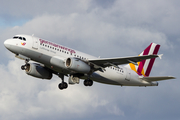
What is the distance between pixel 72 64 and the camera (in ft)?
130

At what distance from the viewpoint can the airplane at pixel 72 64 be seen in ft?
128

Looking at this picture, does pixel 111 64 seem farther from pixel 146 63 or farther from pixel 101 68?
pixel 146 63

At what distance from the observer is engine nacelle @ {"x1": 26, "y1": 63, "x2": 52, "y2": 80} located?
4475cm

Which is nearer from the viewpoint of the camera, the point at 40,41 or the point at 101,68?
the point at 40,41

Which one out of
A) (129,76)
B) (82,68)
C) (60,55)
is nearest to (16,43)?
(60,55)

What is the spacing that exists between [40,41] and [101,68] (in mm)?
9194

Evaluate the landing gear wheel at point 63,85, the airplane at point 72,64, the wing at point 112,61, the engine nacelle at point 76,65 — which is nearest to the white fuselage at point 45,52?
the airplane at point 72,64

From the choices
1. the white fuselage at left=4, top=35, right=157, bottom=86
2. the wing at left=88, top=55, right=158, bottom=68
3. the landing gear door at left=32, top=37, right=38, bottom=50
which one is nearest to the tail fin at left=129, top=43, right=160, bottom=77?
the white fuselage at left=4, top=35, right=157, bottom=86

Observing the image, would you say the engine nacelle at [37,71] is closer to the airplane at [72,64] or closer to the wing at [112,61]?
the airplane at [72,64]

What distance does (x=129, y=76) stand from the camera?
4666 cm

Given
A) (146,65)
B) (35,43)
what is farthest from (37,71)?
(146,65)

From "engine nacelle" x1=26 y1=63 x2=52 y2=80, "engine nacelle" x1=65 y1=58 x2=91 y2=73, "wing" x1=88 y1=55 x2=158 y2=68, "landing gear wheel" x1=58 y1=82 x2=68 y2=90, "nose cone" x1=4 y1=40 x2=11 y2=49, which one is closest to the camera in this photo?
"nose cone" x1=4 y1=40 x2=11 y2=49

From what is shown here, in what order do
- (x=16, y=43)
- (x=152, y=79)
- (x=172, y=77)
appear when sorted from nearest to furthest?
(x=16, y=43)
(x=172, y=77)
(x=152, y=79)

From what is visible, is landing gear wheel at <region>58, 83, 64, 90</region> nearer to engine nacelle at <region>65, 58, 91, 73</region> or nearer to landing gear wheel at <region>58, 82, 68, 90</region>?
landing gear wheel at <region>58, 82, 68, 90</region>
